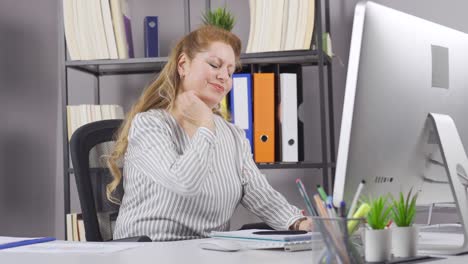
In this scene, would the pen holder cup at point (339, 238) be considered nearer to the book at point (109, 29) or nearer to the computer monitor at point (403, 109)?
the computer monitor at point (403, 109)

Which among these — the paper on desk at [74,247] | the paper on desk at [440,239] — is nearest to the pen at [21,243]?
the paper on desk at [74,247]

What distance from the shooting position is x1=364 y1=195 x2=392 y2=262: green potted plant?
1.10 m

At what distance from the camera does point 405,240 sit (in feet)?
3.94

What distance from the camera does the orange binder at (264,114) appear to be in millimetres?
2682

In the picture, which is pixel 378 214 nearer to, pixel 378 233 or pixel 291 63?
pixel 378 233

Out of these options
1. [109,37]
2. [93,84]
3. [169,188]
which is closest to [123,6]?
[109,37]

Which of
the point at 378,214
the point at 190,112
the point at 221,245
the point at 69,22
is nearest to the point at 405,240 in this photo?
the point at 378,214

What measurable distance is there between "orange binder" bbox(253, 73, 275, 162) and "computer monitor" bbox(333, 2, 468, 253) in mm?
1337

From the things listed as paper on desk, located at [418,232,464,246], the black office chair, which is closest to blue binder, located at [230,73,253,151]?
the black office chair

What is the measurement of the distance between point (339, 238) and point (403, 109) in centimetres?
32

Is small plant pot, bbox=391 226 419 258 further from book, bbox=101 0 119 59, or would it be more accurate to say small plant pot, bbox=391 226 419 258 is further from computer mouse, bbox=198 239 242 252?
book, bbox=101 0 119 59

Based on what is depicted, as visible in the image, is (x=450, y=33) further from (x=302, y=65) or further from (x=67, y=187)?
(x=67, y=187)

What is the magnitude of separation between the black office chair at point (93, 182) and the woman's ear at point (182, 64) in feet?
0.88

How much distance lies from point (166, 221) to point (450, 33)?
37.5 inches
